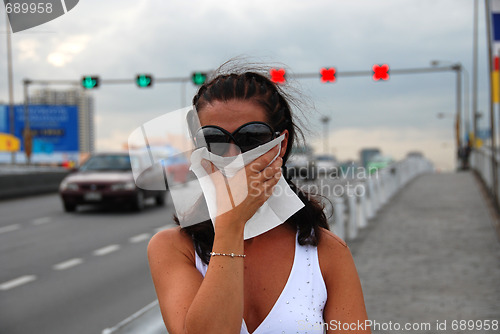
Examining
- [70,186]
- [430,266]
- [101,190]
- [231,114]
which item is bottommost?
[430,266]

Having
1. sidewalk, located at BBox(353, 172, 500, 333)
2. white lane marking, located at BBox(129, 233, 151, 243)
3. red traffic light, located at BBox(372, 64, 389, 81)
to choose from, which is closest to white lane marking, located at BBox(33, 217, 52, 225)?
white lane marking, located at BBox(129, 233, 151, 243)

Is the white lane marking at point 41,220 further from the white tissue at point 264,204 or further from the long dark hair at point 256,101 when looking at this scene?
the white tissue at point 264,204

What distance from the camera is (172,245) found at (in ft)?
6.00

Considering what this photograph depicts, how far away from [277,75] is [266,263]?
67 centimetres

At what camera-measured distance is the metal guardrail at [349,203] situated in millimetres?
2326

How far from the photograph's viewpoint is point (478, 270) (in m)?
7.85

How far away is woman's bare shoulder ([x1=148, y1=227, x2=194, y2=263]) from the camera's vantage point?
1.81 metres

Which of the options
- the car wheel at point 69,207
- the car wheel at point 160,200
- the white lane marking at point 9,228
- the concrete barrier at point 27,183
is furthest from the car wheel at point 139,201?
the concrete barrier at point 27,183

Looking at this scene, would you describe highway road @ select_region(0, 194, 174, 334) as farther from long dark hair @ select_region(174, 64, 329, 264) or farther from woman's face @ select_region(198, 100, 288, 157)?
woman's face @ select_region(198, 100, 288, 157)

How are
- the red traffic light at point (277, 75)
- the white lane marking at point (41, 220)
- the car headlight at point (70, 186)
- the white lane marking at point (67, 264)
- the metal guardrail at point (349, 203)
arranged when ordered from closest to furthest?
1. the red traffic light at point (277, 75)
2. the metal guardrail at point (349, 203)
3. the white lane marking at point (67, 264)
4. the white lane marking at point (41, 220)
5. the car headlight at point (70, 186)

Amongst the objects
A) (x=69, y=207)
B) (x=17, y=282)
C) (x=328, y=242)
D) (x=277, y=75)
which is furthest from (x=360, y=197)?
(x=328, y=242)

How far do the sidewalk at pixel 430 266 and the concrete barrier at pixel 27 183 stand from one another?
13408mm

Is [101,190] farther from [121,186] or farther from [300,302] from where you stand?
[300,302]

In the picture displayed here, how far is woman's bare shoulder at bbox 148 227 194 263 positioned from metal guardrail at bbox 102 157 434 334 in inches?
22.0
